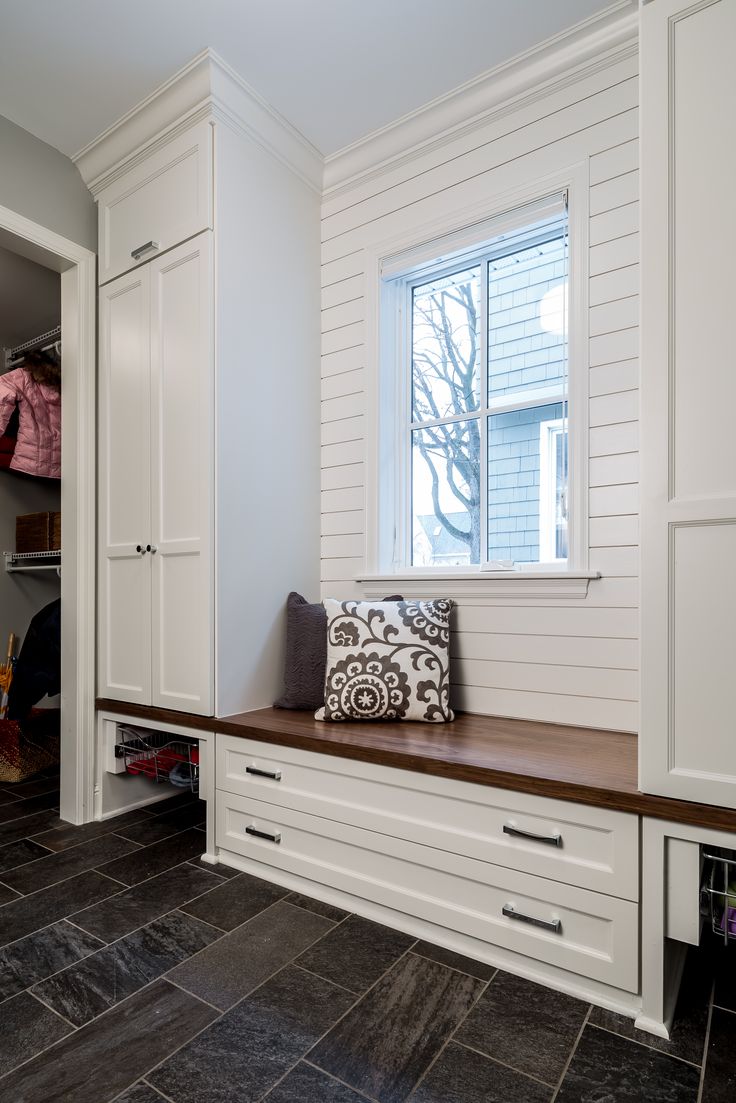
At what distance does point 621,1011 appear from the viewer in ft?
4.75

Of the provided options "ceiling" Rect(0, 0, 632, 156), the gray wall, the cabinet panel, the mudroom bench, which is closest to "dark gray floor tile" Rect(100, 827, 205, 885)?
the mudroom bench

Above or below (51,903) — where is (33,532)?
above

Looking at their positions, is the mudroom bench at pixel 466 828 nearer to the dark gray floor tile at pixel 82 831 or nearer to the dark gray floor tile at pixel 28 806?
the dark gray floor tile at pixel 82 831

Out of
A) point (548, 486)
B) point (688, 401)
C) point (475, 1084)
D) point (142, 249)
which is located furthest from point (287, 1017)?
point (142, 249)

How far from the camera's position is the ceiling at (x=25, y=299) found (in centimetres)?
323

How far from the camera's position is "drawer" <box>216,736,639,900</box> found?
147 cm

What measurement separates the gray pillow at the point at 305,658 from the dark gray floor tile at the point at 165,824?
643mm

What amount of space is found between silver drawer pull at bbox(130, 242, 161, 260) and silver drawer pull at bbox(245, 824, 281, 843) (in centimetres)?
214

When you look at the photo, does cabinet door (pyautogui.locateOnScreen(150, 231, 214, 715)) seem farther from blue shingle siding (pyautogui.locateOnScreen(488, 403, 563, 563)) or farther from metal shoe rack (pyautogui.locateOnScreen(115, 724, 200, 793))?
blue shingle siding (pyautogui.locateOnScreen(488, 403, 563, 563))

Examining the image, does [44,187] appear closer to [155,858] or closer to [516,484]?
[516,484]

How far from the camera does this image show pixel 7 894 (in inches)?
79.5

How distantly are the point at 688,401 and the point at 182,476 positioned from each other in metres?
1.68

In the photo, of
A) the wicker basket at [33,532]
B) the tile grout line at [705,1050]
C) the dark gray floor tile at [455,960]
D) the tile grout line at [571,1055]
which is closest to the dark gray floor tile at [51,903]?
the dark gray floor tile at [455,960]

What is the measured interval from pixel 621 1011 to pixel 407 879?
1.93 ft
